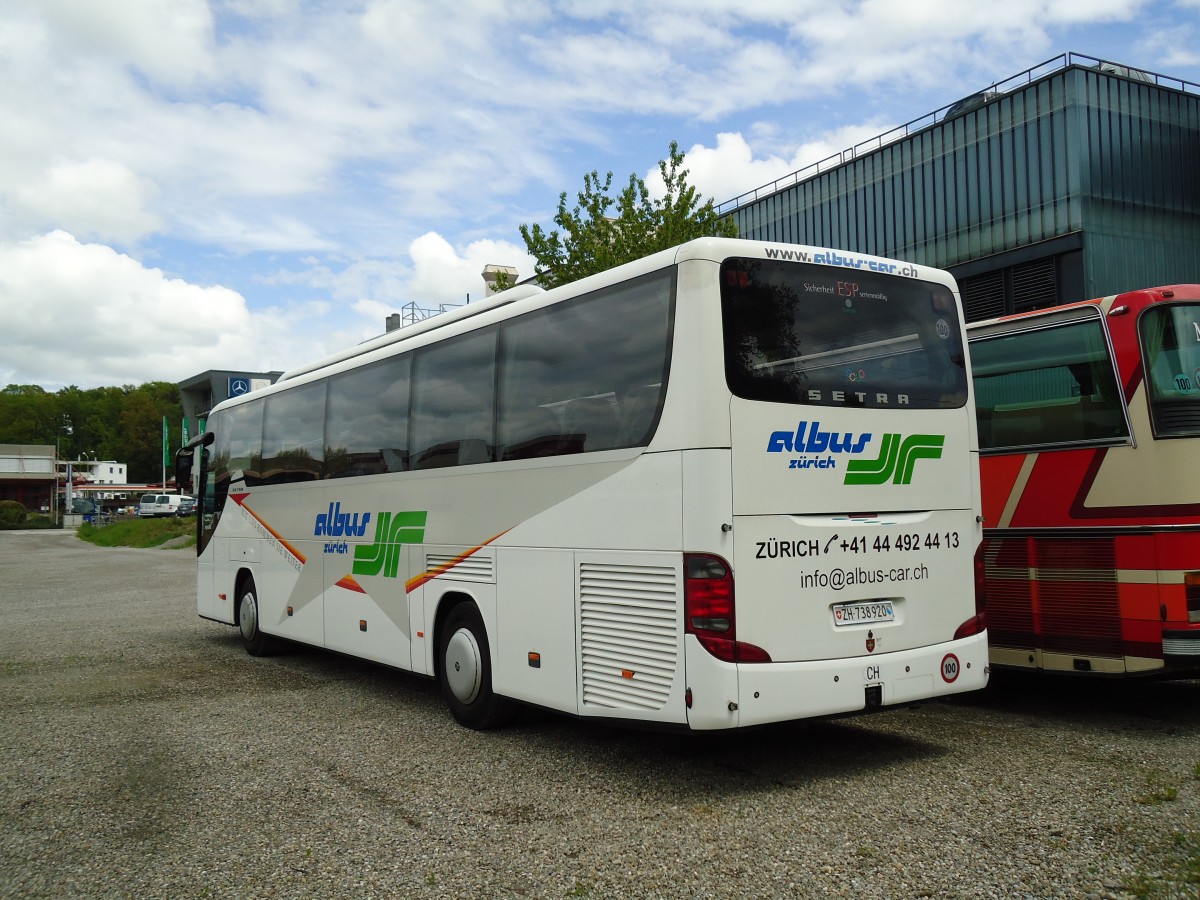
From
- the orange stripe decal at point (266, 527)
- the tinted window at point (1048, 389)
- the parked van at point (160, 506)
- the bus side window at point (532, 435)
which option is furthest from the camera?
the parked van at point (160, 506)

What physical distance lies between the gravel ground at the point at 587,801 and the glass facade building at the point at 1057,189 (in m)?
19.2

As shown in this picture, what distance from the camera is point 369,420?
9836mm

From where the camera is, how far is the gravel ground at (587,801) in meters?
4.71

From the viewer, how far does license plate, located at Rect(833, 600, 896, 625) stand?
630 cm

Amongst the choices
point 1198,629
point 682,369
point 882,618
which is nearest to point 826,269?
point 682,369

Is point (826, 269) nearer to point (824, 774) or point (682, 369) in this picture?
point (682, 369)

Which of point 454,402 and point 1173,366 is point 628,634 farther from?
point 1173,366

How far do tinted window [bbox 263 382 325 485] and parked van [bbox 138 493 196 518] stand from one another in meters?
71.6

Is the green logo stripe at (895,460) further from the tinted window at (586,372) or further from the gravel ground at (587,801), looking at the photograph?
the gravel ground at (587,801)

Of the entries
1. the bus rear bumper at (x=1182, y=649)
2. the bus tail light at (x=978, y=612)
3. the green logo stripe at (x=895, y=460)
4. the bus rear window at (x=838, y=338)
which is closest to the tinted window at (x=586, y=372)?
the bus rear window at (x=838, y=338)

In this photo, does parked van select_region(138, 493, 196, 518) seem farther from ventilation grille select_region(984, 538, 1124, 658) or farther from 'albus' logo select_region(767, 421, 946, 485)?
'albus' logo select_region(767, 421, 946, 485)

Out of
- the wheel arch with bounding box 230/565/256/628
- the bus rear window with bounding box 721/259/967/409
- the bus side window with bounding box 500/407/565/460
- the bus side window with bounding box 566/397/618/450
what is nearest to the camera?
the bus rear window with bounding box 721/259/967/409

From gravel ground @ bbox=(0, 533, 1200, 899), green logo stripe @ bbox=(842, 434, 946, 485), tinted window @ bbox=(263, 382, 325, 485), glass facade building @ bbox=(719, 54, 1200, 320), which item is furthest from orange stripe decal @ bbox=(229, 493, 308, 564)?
glass facade building @ bbox=(719, 54, 1200, 320)

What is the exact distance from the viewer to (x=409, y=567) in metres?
8.98
